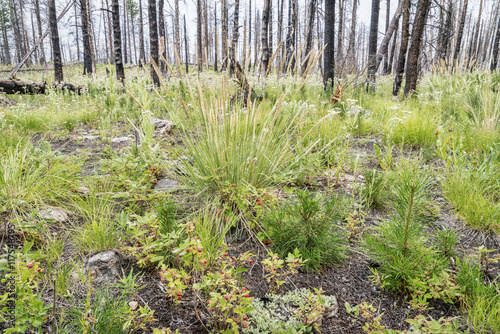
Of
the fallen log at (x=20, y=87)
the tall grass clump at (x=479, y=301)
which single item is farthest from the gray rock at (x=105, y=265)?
the fallen log at (x=20, y=87)

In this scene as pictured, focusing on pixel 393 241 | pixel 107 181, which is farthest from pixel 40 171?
pixel 393 241

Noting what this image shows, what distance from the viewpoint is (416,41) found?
18.4 feet

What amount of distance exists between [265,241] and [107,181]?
1399 millimetres

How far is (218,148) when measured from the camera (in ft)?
6.73

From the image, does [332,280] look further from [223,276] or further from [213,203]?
[213,203]

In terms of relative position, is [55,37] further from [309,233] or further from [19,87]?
[309,233]

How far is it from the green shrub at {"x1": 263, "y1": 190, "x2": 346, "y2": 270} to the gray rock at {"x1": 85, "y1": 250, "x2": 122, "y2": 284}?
34.9 inches

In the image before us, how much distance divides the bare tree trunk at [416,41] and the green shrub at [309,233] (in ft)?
17.5

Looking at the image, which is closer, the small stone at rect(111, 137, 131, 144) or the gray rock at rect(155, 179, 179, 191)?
the gray rock at rect(155, 179, 179, 191)

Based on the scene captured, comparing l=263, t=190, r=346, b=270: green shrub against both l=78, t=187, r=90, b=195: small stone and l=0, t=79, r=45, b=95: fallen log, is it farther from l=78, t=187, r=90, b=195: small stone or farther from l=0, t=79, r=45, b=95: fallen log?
l=0, t=79, r=45, b=95: fallen log

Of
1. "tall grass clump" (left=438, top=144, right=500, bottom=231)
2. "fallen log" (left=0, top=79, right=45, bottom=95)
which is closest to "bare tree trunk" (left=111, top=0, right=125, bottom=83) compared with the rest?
"fallen log" (left=0, top=79, right=45, bottom=95)

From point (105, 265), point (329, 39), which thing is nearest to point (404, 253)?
point (105, 265)

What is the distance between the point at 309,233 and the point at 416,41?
5617 millimetres

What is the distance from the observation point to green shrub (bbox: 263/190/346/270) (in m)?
1.68
